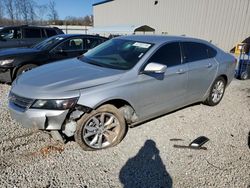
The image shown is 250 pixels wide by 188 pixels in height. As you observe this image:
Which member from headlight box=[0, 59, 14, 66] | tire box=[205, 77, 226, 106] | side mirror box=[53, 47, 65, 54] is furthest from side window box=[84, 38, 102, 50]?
tire box=[205, 77, 226, 106]

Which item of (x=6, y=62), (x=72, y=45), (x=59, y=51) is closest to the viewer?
(x=6, y=62)

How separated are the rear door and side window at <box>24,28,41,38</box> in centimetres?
767

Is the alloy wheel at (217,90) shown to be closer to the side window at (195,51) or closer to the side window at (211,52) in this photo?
the side window at (211,52)

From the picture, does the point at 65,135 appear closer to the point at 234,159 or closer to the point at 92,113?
the point at 92,113

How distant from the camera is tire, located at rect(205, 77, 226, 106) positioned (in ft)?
16.0

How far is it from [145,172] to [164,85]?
146cm

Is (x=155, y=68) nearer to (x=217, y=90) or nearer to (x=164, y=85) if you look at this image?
(x=164, y=85)

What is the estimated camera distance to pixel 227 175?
283cm

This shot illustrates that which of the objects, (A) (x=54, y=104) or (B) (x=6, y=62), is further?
(B) (x=6, y=62)

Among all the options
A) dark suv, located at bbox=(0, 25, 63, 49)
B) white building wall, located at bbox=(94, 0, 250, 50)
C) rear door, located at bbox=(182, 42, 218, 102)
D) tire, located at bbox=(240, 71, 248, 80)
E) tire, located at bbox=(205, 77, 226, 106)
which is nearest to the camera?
rear door, located at bbox=(182, 42, 218, 102)

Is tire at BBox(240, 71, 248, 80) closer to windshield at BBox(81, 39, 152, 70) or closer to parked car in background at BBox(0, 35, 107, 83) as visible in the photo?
parked car in background at BBox(0, 35, 107, 83)

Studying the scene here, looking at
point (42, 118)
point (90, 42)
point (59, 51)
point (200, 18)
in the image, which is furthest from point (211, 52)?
point (200, 18)

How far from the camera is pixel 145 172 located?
2.83 metres

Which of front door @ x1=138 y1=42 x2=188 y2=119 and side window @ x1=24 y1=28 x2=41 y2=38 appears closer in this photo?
front door @ x1=138 y1=42 x2=188 y2=119
